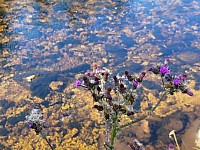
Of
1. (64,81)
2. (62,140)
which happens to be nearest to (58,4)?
(64,81)

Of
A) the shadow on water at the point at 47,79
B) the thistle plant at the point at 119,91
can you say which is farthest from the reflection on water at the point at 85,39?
the thistle plant at the point at 119,91

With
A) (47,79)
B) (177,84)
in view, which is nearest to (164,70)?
(177,84)

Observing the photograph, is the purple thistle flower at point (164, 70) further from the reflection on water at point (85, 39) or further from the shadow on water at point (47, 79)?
the shadow on water at point (47, 79)

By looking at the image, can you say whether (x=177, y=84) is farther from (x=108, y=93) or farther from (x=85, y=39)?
(x=85, y=39)

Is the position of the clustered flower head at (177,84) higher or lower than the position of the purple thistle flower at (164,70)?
lower

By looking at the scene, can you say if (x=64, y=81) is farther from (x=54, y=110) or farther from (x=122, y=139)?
(x=122, y=139)

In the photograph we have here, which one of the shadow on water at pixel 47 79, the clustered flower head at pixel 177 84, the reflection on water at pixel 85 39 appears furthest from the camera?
the reflection on water at pixel 85 39

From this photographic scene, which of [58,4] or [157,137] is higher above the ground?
[58,4]

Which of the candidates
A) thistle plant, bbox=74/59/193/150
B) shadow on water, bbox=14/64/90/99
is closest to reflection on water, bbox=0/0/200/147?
shadow on water, bbox=14/64/90/99
